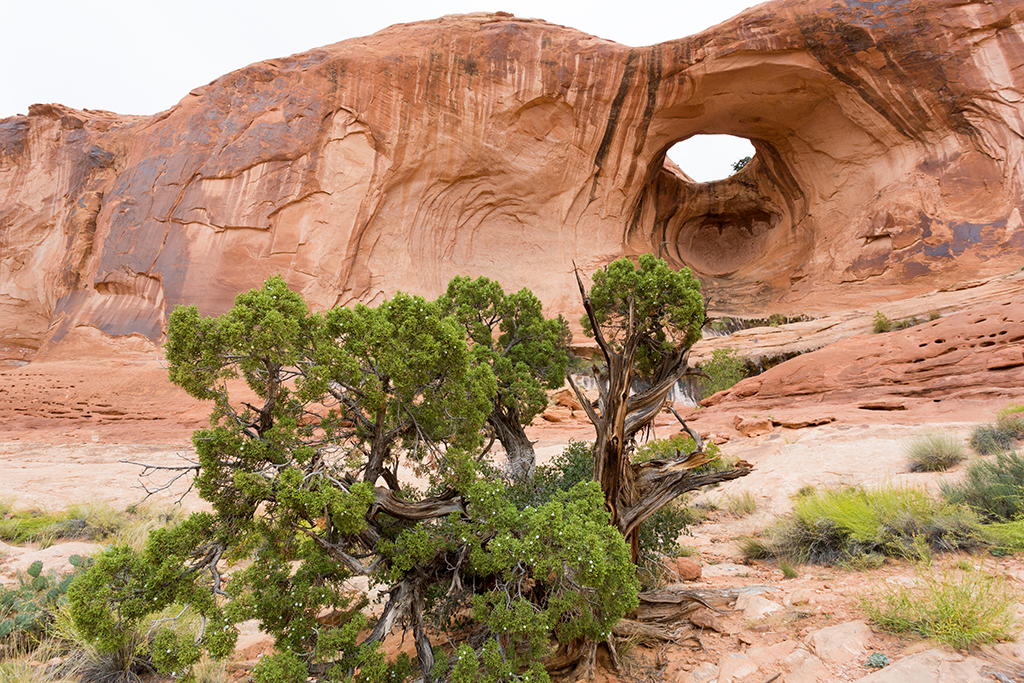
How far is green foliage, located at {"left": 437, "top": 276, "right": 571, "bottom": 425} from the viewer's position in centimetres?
540

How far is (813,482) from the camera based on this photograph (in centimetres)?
747

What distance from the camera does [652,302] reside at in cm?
471

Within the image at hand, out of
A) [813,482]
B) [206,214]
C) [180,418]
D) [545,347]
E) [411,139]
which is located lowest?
[180,418]

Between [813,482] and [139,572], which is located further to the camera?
[813,482]

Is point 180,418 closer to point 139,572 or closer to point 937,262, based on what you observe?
point 139,572

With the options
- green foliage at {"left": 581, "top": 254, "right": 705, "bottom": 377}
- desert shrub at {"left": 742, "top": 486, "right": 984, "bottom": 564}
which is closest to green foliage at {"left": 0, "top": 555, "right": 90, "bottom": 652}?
green foliage at {"left": 581, "top": 254, "right": 705, "bottom": 377}

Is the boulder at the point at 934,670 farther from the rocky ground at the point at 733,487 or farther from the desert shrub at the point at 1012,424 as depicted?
the desert shrub at the point at 1012,424

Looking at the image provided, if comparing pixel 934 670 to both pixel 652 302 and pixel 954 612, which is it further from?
pixel 652 302

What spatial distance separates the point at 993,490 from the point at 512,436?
185 inches

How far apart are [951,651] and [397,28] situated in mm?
24770

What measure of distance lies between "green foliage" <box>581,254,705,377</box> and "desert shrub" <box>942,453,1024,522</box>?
3.05m

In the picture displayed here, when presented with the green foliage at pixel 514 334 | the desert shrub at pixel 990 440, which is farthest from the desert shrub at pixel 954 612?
the desert shrub at pixel 990 440

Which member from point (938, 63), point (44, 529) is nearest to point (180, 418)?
point (44, 529)

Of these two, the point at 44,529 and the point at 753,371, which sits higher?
the point at 753,371
